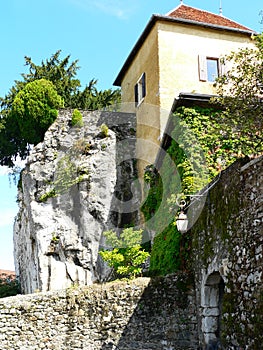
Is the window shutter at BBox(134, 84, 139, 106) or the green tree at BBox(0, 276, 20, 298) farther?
the green tree at BBox(0, 276, 20, 298)

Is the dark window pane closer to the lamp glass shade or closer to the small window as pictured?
the small window

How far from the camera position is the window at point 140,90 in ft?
60.1

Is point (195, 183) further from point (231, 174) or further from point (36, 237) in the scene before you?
point (36, 237)

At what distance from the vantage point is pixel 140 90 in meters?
18.9

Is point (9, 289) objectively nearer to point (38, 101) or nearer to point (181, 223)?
point (38, 101)

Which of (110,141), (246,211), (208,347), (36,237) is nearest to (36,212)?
(36,237)

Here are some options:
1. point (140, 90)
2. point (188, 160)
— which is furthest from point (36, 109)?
point (188, 160)

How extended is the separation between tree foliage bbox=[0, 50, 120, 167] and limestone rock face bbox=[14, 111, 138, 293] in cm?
105

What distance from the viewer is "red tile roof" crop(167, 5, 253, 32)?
17.8m

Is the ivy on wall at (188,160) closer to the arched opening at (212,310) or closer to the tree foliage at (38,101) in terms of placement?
the arched opening at (212,310)

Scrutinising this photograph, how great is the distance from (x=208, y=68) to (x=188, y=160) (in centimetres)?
Result: 583

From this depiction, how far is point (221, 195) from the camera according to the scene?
9508mm

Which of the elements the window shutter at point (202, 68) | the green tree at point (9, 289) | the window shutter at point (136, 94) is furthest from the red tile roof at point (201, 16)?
the green tree at point (9, 289)

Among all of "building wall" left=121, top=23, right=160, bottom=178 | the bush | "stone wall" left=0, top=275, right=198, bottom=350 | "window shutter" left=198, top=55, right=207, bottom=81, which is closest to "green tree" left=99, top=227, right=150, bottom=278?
"stone wall" left=0, top=275, right=198, bottom=350
